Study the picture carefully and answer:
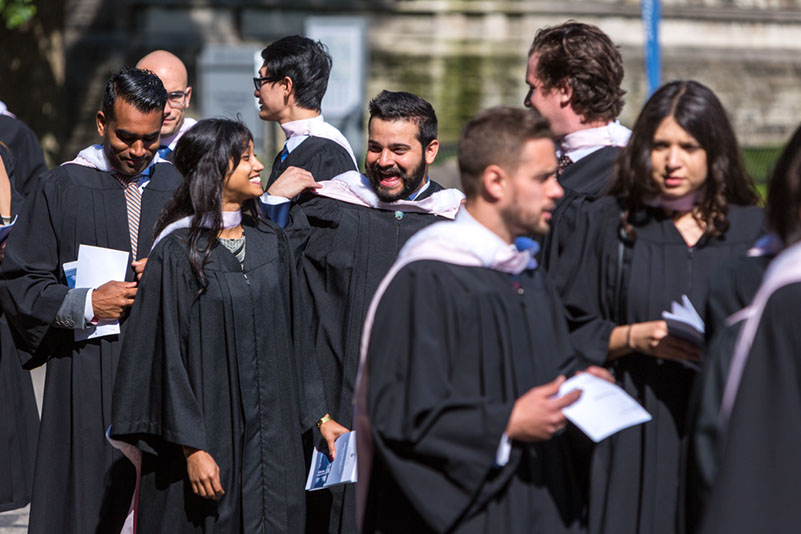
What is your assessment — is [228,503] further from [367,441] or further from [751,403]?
[751,403]

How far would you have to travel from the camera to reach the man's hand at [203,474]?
4629 millimetres

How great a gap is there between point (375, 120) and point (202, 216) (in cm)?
126

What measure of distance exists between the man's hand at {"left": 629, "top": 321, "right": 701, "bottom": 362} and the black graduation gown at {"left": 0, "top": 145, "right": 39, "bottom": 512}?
3.91 metres

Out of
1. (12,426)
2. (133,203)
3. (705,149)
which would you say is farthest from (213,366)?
(12,426)

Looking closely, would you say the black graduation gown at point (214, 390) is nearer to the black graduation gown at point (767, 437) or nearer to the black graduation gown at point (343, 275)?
the black graduation gown at point (343, 275)

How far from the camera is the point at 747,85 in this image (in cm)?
2664

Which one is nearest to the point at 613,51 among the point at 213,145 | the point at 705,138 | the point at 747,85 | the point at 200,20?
the point at 705,138

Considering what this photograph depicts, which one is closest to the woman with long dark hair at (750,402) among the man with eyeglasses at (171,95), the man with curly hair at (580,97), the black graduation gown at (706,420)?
the black graduation gown at (706,420)

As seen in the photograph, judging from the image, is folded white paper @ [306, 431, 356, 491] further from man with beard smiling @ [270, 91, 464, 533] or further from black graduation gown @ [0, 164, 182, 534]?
black graduation gown @ [0, 164, 182, 534]

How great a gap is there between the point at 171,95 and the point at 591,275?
320 centimetres

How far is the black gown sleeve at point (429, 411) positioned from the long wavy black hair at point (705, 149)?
89 cm

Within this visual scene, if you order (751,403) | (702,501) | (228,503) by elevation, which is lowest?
(228,503)

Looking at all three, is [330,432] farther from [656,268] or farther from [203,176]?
[656,268]

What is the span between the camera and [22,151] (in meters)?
7.58
